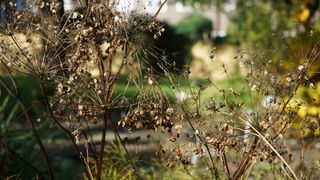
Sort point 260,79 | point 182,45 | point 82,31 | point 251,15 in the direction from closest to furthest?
point 82,31
point 260,79
point 251,15
point 182,45

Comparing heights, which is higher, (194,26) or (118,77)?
(194,26)

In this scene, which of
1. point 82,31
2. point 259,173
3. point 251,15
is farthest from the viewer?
point 251,15

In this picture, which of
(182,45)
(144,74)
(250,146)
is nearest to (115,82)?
(144,74)

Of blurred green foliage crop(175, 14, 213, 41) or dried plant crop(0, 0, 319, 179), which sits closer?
dried plant crop(0, 0, 319, 179)

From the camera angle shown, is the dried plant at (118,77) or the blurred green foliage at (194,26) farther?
the blurred green foliage at (194,26)

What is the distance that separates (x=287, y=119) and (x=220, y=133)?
513 millimetres

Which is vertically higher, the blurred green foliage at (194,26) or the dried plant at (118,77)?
the blurred green foliage at (194,26)

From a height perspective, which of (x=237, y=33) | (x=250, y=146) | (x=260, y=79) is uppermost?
(x=237, y=33)

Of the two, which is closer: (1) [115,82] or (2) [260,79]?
(1) [115,82]

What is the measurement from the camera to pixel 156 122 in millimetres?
4145

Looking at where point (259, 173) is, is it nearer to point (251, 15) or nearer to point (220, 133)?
point (220, 133)

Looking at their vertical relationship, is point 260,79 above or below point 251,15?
below

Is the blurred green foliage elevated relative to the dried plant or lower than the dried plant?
elevated

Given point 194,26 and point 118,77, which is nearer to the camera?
point 118,77
